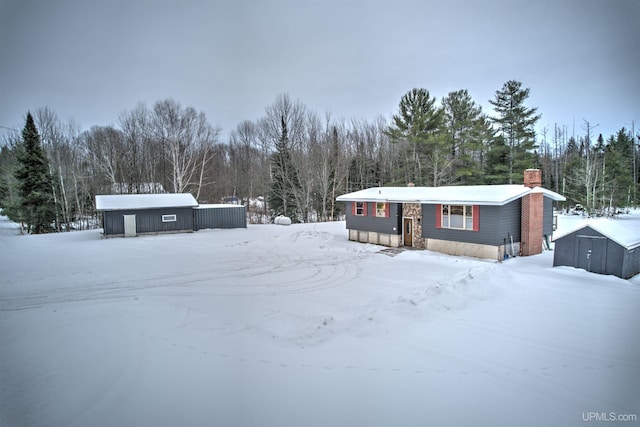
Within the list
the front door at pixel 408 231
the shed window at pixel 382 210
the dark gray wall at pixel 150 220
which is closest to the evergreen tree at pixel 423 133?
the shed window at pixel 382 210

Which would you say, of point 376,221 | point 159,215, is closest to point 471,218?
point 376,221

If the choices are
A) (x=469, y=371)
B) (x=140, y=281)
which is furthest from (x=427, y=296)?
(x=140, y=281)

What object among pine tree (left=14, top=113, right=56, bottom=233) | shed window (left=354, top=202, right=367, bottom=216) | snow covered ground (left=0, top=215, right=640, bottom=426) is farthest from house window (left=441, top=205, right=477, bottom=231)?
pine tree (left=14, top=113, right=56, bottom=233)

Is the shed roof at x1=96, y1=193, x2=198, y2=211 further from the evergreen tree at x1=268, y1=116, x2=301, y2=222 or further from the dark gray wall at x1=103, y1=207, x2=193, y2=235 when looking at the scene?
the evergreen tree at x1=268, y1=116, x2=301, y2=222

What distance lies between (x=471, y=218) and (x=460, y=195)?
976 mm

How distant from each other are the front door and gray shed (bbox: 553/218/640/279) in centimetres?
518

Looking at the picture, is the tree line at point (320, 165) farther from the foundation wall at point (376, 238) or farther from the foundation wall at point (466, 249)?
the foundation wall at point (466, 249)

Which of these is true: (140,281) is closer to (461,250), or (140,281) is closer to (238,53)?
(238,53)

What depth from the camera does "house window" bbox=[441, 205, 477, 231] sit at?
11.0 m

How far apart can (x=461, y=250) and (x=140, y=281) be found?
10.2 m

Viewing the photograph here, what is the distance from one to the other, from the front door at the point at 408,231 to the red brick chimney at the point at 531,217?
389 cm

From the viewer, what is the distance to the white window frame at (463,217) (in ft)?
36.1

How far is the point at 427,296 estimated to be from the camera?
604 cm

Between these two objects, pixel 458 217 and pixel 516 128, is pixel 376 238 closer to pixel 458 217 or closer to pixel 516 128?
A: pixel 458 217
